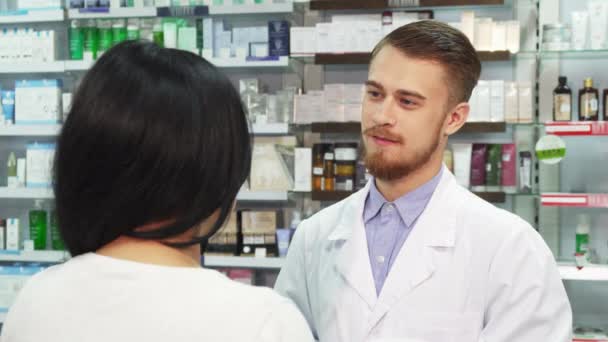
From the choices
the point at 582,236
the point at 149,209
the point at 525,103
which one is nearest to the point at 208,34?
the point at 525,103

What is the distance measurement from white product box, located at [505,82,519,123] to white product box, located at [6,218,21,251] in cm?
309

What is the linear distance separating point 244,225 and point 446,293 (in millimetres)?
2712

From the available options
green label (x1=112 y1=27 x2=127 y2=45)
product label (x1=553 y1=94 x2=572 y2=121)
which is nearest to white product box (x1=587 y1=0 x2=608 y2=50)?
product label (x1=553 y1=94 x2=572 y2=121)

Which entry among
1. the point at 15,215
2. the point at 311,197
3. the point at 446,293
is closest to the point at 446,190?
the point at 446,293

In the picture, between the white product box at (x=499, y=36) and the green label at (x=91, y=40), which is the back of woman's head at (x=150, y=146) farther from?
the green label at (x=91, y=40)

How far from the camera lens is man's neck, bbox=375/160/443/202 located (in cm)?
183

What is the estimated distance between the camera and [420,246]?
175 centimetres

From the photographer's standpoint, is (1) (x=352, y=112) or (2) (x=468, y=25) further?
(1) (x=352, y=112)

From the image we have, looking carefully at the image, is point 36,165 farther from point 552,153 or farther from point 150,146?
point 150,146

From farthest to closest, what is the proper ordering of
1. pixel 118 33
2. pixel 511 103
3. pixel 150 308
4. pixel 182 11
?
pixel 118 33
pixel 182 11
pixel 511 103
pixel 150 308

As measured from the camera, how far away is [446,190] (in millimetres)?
1827

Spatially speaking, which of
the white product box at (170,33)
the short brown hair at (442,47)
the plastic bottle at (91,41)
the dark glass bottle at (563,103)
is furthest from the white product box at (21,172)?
the short brown hair at (442,47)

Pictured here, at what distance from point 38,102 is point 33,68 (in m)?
0.21

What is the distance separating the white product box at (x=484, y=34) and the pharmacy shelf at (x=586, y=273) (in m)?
1.25
